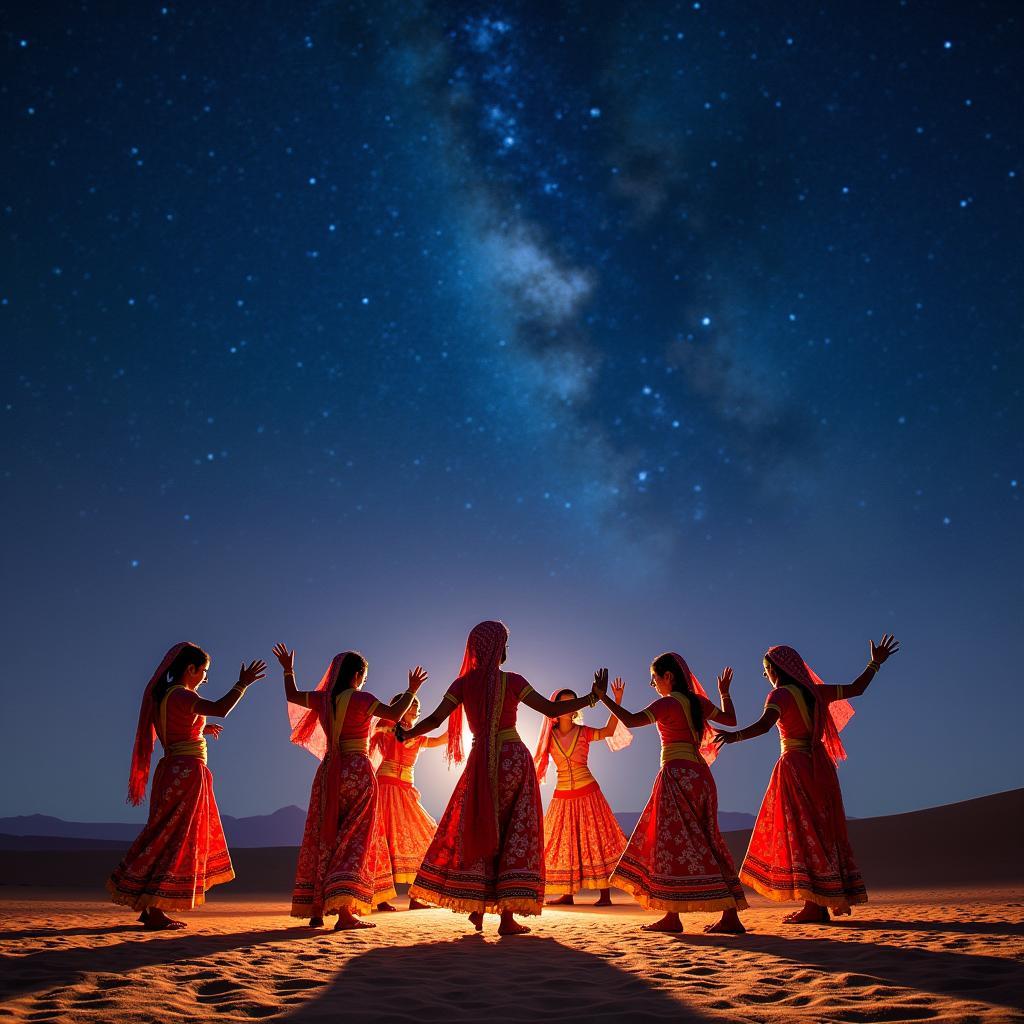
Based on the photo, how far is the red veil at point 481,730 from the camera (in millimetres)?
6707

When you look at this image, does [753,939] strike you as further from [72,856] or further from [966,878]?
[72,856]

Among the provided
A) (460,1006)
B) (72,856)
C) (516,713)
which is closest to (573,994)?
(460,1006)

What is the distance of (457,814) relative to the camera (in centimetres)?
696

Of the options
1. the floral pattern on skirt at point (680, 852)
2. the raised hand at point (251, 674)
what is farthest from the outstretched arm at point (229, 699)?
the floral pattern on skirt at point (680, 852)

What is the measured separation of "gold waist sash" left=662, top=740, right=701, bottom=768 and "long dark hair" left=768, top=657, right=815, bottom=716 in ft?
4.56

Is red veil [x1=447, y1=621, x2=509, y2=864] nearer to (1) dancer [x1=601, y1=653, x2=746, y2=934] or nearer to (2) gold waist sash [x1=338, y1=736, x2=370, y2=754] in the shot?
(2) gold waist sash [x1=338, y1=736, x2=370, y2=754]

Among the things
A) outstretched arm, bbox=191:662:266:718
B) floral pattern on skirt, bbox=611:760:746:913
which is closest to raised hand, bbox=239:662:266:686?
outstretched arm, bbox=191:662:266:718

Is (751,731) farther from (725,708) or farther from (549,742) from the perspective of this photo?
(549,742)

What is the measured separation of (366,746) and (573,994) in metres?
3.82

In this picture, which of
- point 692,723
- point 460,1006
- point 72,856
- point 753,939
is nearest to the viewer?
point 460,1006

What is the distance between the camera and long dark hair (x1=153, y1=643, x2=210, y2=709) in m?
7.80

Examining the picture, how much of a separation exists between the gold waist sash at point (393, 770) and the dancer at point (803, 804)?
4.59 meters

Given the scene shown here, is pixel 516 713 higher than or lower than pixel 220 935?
higher

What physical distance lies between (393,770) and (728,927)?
5.13 meters
